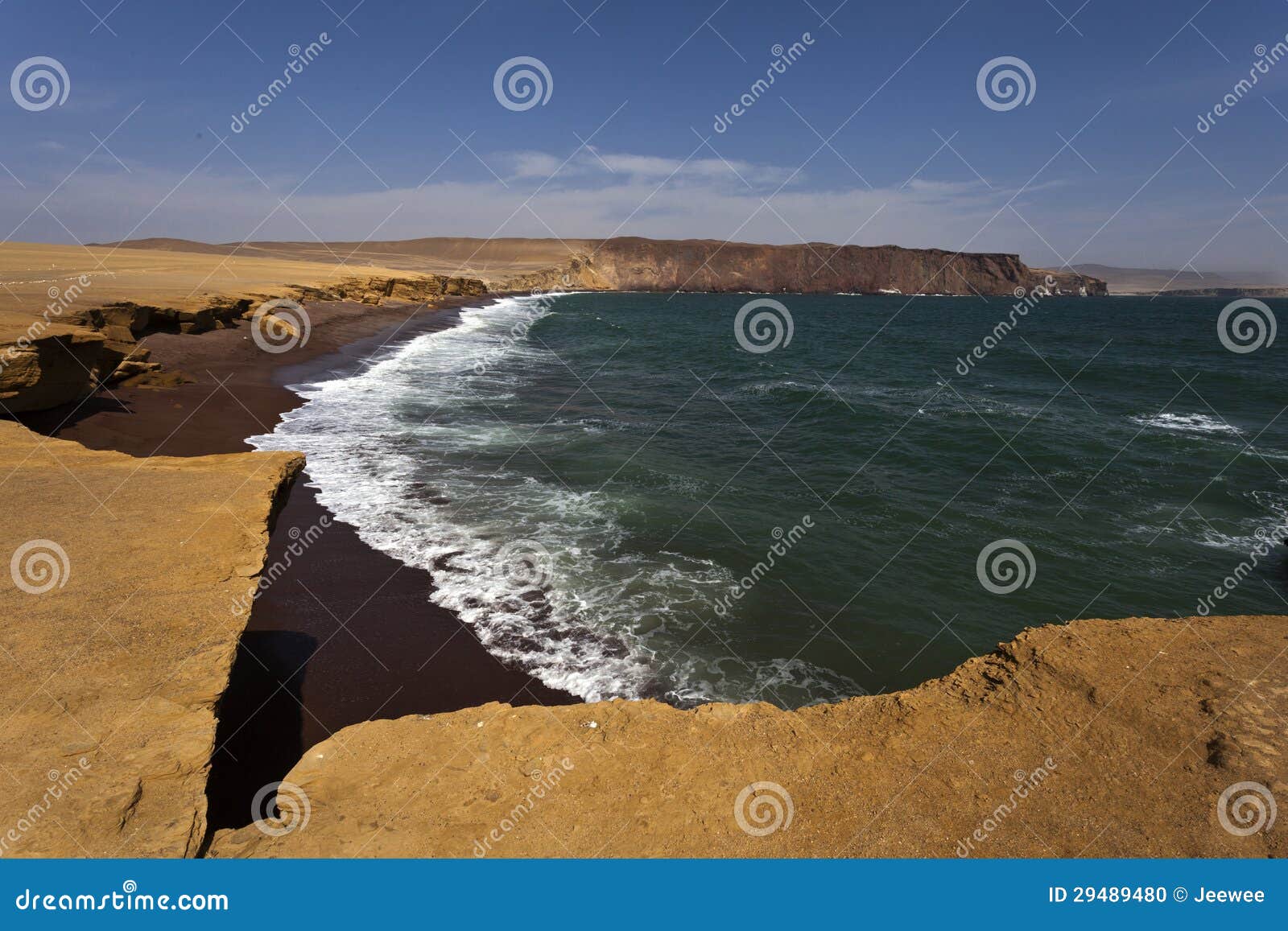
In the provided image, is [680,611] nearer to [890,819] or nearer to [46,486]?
[890,819]

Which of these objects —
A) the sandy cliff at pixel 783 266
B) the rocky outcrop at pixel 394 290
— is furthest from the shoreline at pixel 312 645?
the sandy cliff at pixel 783 266

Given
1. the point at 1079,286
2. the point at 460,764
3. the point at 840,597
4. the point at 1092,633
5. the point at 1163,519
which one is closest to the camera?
the point at 460,764

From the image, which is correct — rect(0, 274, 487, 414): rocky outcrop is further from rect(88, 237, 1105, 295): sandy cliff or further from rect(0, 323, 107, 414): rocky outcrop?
rect(88, 237, 1105, 295): sandy cliff

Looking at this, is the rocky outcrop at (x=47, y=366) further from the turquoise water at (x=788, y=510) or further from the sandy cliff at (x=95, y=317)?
the turquoise water at (x=788, y=510)

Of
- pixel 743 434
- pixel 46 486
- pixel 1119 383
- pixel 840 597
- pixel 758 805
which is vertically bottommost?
pixel 46 486

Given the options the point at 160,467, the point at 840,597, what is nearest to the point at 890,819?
the point at 840,597

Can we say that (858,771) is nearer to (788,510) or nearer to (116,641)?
(116,641)
